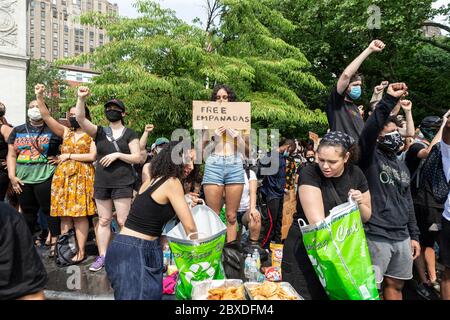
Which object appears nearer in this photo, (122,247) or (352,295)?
(352,295)

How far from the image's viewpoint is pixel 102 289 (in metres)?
3.82

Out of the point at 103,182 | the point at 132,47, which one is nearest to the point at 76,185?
the point at 103,182

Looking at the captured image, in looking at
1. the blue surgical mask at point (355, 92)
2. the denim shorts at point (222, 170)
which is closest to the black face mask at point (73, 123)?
the denim shorts at point (222, 170)

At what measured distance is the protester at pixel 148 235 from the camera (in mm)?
2512

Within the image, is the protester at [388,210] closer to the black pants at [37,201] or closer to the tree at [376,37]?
the black pants at [37,201]

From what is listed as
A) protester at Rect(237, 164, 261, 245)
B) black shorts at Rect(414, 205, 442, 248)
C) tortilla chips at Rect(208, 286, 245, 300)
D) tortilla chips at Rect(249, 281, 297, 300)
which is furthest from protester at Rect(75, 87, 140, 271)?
black shorts at Rect(414, 205, 442, 248)

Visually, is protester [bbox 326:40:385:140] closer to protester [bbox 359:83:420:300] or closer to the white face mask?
protester [bbox 359:83:420:300]

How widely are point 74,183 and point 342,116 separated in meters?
3.20

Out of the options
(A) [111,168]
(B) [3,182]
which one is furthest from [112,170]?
(B) [3,182]

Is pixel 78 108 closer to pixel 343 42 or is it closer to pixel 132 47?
pixel 132 47

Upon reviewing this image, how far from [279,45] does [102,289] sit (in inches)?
225
